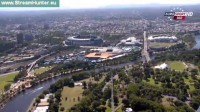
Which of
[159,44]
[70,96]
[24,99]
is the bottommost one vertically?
[24,99]

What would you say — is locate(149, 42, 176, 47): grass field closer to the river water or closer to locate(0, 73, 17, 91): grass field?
the river water

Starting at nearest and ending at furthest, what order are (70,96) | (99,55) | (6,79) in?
(70,96)
(6,79)
(99,55)

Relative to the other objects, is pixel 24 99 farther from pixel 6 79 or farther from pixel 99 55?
pixel 99 55

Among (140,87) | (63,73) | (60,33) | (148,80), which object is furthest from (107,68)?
(60,33)

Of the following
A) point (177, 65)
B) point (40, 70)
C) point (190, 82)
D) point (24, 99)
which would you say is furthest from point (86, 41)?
point (190, 82)

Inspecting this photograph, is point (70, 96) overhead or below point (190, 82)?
below

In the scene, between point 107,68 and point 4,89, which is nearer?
point 4,89

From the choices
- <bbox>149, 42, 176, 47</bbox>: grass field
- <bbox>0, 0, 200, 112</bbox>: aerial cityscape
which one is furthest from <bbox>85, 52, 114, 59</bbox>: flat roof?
<bbox>149, 42, 176, 47</bbox>: grass field

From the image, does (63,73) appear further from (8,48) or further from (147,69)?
(8,48)
